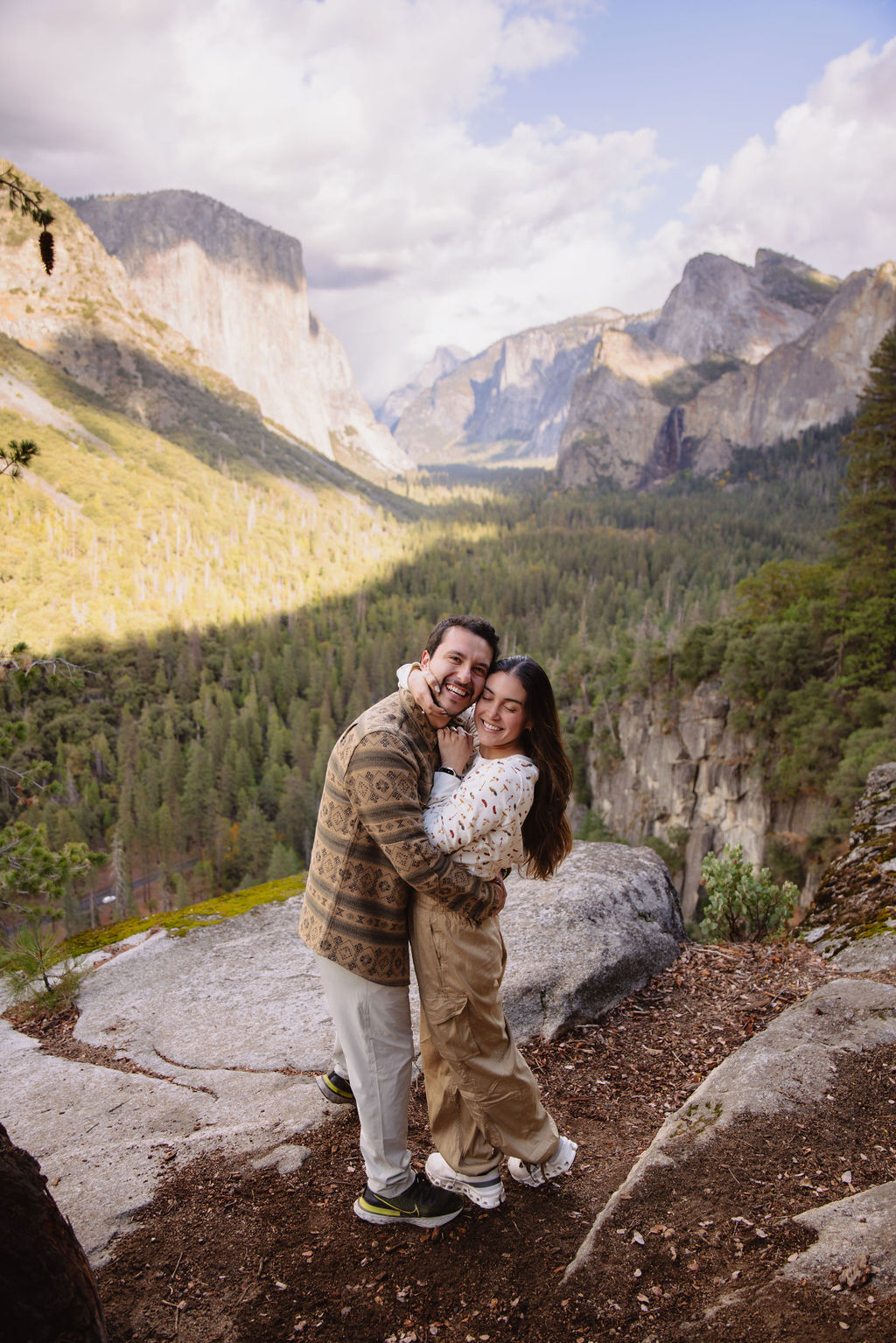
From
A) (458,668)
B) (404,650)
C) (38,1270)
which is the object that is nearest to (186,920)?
(38,1270)

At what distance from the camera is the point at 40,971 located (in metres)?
7.50

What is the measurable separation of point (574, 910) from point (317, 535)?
145674mm

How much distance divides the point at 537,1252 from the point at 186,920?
21.8 feet

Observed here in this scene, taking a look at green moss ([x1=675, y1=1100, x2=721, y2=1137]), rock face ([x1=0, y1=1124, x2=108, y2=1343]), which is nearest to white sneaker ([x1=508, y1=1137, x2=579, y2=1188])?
green moss ([x1=675, y1=1100, x2=721, y2=1137])

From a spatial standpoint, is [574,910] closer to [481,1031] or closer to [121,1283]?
[481,1031]

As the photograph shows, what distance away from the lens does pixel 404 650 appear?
9019 cm

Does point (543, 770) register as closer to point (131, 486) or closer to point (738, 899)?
point (738, 899)

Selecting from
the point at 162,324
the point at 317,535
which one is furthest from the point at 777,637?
the point at 162,324

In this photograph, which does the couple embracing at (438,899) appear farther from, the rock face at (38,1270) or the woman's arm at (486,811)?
the rock face at (38,1270)

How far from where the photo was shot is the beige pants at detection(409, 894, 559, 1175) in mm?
3666

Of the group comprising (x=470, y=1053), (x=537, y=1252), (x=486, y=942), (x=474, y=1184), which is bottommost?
(x=537, y=1252)

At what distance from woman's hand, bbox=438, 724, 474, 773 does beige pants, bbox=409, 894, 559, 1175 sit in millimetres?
728

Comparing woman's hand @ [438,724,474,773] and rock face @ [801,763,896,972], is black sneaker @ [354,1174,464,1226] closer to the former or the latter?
woman's hand @ [438,724,474,773]

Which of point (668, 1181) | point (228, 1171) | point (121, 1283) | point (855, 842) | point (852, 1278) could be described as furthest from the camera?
point (855, 842)
